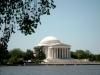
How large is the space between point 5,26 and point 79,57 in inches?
5316

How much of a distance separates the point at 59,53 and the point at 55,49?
2639mm

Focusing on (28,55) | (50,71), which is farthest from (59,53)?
(50,71)

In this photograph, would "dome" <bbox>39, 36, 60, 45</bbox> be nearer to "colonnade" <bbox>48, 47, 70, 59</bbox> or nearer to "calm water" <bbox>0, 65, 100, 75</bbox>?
"colonnade" <bbox>48, 47, 70, 59</bbox>

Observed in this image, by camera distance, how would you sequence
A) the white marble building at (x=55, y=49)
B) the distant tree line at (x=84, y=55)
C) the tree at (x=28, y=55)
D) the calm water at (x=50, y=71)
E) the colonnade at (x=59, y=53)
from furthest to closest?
the distant tree line at (x=84, y=55)
the colonnade at (x=59, y=53)
the white marble building at (x=55, y=49)
the tree at (x=28, y=55)
the calm water at (x=50, y=71)

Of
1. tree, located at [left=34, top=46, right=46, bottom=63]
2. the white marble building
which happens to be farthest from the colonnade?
tree, located at [left=34, top=46, right=46, bottom=63]

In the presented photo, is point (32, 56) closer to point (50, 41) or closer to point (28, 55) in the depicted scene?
point (28, 55)

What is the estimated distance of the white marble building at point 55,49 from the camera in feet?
438

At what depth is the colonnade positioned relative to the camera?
135 meters

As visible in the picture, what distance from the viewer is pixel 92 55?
508ft

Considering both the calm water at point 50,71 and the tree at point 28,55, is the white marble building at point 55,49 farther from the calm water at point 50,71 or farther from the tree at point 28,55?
the calm water at point 50,71

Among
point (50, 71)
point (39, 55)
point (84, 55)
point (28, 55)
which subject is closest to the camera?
point (50, 71)

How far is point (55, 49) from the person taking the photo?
135m

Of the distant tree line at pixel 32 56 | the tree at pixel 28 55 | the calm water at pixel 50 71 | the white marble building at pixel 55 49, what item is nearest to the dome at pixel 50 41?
the white marble building at pixel 55 49

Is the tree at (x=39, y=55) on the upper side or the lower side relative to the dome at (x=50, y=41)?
lower
